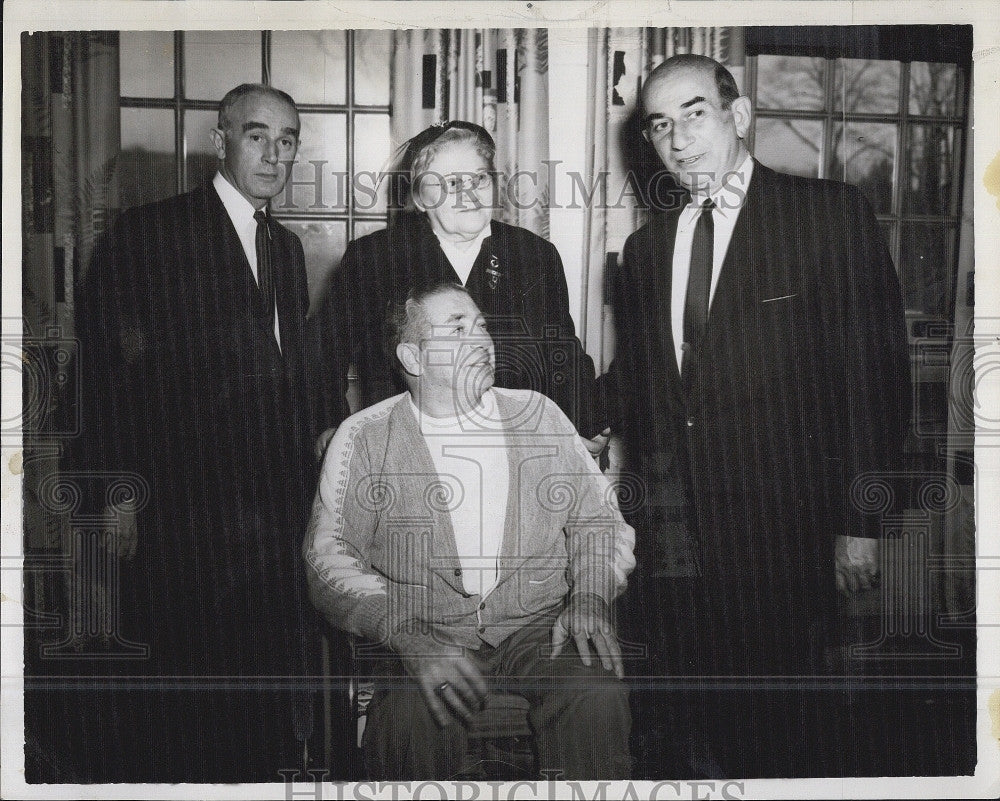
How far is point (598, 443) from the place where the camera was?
7.17ft

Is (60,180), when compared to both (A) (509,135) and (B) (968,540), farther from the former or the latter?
(B) (968,540)

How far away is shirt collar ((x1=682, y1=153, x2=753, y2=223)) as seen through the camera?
2188 mm

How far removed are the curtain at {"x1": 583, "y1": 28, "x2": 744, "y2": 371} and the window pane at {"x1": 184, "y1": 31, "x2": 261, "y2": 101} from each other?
796 millimetres

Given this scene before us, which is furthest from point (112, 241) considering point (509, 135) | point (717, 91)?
point (717, 91)

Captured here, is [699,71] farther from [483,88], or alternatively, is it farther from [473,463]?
[473,463]

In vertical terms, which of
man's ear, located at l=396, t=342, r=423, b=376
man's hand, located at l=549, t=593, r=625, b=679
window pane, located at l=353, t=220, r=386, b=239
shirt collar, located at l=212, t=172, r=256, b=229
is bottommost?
man's hand, located at l=549, t=593, r=625, b=679

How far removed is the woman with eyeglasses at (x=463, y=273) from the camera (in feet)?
7.07

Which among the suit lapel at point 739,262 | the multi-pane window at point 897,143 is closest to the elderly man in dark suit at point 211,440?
the suit lapel at point 739,262

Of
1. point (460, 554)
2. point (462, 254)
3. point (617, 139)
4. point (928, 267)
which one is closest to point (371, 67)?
point (462, 254)

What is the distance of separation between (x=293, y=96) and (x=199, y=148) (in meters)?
0.26

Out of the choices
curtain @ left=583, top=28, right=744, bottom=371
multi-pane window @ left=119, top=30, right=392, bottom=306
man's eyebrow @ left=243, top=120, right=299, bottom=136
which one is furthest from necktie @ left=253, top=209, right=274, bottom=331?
curtain @ left=583, top=28, right=744, bottom=371

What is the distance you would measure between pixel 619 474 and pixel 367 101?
1.07m

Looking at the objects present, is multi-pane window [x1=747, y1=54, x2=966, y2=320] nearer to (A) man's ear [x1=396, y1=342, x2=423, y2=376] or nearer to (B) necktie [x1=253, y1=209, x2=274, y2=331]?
(A) man's ear [x1=396, y1=342, x2=423, y2=376]

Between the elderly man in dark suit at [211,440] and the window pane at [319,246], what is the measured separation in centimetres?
2
